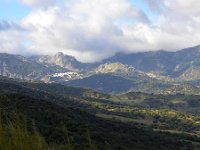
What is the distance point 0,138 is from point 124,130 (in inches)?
5139

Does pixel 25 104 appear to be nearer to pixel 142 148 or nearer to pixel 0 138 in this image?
pixel 142 148

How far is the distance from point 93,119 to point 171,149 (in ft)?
123

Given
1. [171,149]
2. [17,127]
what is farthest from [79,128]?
[17,127]

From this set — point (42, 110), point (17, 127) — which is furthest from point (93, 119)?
point (17, 127)

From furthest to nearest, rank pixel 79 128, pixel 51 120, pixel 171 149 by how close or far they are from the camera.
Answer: pixel 171 149, pixel 51 120, pixel 79 128

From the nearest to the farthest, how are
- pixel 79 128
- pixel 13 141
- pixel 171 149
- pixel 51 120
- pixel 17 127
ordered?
pixel 13 141
pixel 17 127
pixel 79 128
pixel 51 120
pixel 171 149

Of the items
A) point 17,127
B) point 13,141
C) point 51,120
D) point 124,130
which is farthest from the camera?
point 124,130

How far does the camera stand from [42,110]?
10481 cm

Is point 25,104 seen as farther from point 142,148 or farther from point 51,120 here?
point 142,148

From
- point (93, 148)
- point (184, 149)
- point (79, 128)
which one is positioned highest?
point (93, 148)

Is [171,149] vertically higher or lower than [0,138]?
lower

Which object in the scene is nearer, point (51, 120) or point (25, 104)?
point (51, 120)

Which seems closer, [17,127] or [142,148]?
[17,127]

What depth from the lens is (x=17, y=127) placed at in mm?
9297
